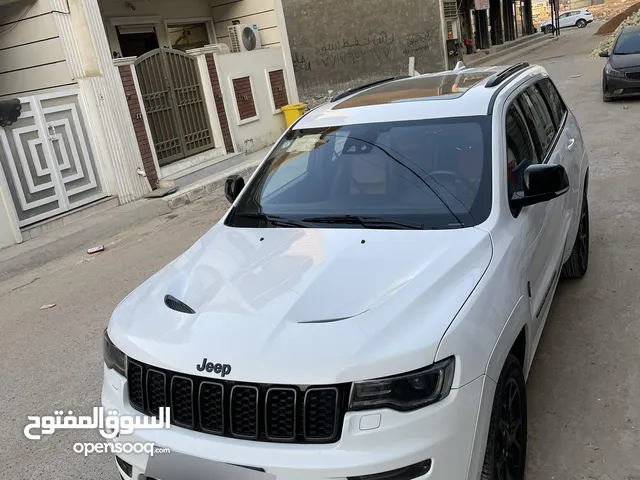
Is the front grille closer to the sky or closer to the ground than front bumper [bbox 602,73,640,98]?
closer to the sky

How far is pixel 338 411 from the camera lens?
2102mm

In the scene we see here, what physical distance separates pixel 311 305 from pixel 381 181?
46.7 inches

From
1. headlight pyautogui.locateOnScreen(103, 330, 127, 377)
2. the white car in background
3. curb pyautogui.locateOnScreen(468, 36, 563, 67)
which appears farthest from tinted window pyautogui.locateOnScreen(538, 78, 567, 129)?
the white car in background

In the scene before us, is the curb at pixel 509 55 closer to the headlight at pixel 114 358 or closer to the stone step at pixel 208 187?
the stone step at pixel 208 187

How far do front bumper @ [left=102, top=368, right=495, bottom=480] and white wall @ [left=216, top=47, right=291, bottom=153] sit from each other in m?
11.8

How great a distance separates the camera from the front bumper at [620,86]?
43.5ft

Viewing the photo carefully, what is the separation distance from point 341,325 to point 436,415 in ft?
1.53

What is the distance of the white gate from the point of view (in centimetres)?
890

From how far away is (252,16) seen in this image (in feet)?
49.5

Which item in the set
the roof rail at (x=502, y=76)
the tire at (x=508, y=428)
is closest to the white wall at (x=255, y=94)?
the roof rail at (x=502, y=76)

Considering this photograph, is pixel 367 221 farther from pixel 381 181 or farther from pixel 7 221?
pixel 7 221

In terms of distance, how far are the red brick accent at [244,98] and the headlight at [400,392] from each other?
12.2m

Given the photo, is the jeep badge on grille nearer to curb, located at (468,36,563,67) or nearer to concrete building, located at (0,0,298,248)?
concrete building, located at (0,0,298,248)

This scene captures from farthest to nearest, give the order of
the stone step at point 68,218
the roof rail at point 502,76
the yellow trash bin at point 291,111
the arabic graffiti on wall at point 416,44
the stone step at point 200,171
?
1. the arabic graffiti on wall at point 416,44
2. the yellow trash bin at point 291,111
3. the stone step at point 200,171
4. the stone step at point 68,218
5. the roof rail at point 502,76
